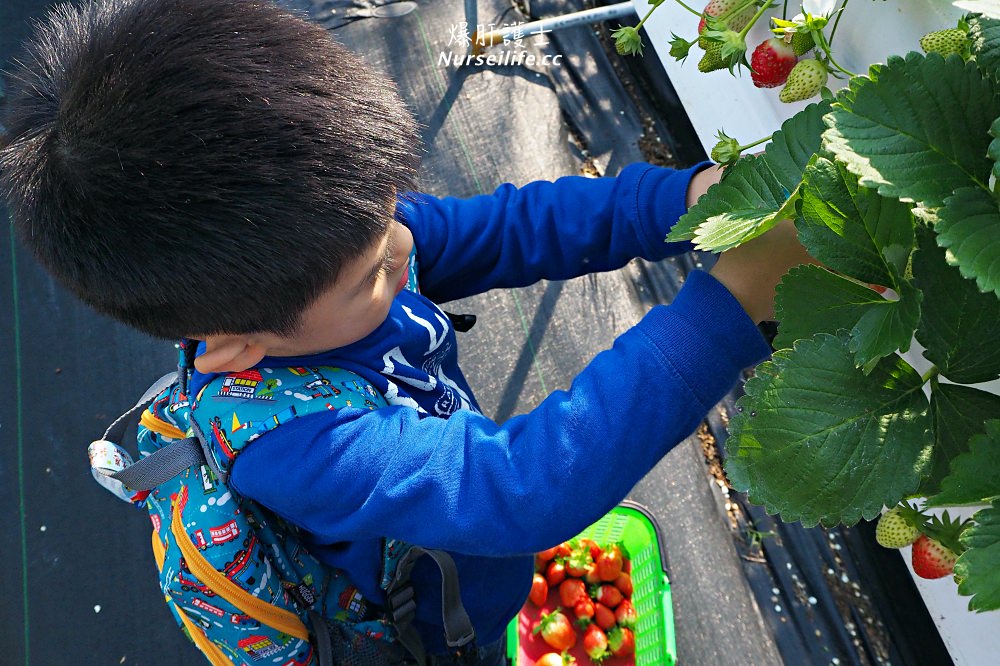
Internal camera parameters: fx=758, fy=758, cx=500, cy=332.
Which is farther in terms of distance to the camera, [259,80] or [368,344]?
[368,344]

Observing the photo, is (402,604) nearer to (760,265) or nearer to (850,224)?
(760,265)

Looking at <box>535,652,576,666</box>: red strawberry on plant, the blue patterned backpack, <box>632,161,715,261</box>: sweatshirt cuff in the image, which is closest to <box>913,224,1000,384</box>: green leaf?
<box>632,161,715,261</box>: sweatshirt cuff

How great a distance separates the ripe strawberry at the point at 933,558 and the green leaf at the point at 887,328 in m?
0.34

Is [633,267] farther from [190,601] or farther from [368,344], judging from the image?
[190,601]

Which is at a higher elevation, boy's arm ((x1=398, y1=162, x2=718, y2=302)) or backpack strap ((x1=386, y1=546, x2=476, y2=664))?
boy's arm ((x1=398, y1=162, x2=718, y2=302))

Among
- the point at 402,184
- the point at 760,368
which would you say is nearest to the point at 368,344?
the point at 402,184

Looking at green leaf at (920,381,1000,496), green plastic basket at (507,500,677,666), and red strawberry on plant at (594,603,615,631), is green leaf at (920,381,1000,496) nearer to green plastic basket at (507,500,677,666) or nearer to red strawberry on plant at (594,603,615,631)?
green plastic basket at (507,500,677,666)

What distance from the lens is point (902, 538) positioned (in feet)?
2.01

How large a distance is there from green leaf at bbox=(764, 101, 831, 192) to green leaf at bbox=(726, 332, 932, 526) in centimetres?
11

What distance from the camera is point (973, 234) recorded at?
333mm

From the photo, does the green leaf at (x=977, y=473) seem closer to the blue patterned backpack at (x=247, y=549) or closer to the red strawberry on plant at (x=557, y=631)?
the blue patterned backpack at (x=247, y=549)

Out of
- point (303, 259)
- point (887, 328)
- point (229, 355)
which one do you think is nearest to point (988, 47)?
point (887, 328)

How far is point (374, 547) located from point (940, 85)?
2.27 ft

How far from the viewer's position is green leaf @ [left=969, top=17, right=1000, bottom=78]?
1.19 feet
